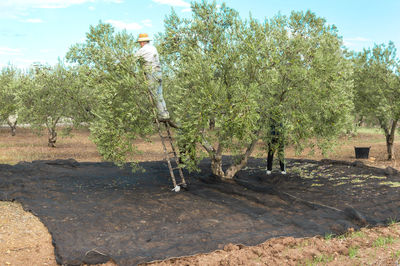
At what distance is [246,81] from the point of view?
34.7 feet

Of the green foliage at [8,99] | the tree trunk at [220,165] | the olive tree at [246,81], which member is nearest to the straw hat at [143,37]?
the olive tree at [246,81]

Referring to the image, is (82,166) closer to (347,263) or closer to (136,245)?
(136,245)

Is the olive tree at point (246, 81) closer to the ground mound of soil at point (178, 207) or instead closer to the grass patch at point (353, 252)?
the ground mound of soil at point (178, 207)

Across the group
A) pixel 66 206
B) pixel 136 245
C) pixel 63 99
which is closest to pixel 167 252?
pixel 136 245

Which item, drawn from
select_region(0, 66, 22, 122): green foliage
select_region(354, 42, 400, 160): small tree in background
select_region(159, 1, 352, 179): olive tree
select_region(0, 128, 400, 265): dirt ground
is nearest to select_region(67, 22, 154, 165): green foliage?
select_region(159, 1, 352, 179): olive tree

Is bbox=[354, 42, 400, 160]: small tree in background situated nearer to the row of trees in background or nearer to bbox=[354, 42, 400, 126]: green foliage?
bbox=[354, 42, 400, 126]: green foliage

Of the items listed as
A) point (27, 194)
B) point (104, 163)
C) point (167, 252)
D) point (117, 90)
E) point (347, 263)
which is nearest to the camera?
point (347, 263)

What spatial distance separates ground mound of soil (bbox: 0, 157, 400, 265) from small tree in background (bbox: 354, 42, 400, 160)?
435cm

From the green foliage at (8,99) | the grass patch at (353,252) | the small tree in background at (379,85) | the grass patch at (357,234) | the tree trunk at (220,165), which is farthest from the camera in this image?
the green foliage at (8,99)

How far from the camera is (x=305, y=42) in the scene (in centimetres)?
1028

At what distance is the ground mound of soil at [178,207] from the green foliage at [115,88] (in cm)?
194

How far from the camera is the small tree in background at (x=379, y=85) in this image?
17.8 metres

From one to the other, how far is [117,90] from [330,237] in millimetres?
6834

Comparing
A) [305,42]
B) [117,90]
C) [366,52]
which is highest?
[366,52]
